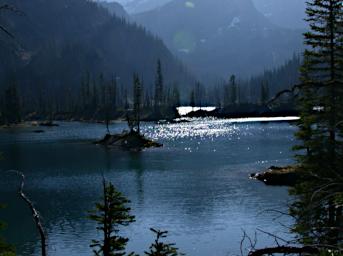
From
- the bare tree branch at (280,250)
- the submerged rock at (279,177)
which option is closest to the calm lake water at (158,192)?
the submerged rock at (279,177)

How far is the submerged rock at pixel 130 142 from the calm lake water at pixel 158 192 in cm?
512

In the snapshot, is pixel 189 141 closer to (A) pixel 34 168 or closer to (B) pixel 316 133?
(A) pixel 34 168

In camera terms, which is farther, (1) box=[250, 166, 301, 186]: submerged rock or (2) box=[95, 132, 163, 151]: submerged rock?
(2) box=[95, 132, 163, 151]: submerged rock

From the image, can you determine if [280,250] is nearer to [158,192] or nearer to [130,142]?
[158,192]

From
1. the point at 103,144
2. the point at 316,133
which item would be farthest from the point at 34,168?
the point at 316,133

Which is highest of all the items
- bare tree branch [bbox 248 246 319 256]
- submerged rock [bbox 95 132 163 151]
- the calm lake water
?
bare tree branch [bbox 248 246 319 256]

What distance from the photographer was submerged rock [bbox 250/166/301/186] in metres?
65.9

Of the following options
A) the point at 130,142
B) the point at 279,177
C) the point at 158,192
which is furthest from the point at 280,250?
the point at 130,142

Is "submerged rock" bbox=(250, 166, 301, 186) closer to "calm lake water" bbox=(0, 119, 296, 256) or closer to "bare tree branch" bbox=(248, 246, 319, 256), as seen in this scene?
"calm lake water" bbox=(0, 119, 296, 256)

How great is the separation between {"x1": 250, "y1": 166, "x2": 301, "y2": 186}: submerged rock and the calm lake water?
1959mm

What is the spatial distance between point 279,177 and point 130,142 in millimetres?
58715

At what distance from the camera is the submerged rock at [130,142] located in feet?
385

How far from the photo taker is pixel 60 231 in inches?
1779

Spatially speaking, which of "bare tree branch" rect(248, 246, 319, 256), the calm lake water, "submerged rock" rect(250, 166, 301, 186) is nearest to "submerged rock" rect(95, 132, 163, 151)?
the calm lake water
